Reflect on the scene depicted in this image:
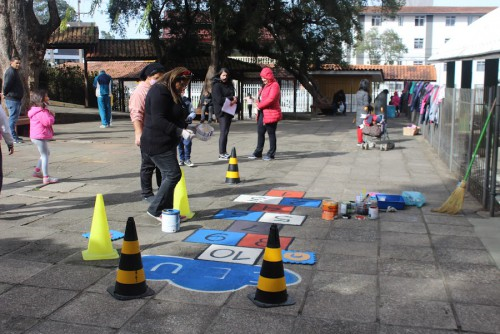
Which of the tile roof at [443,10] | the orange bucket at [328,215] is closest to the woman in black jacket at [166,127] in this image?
the orange bucket at [328,215]

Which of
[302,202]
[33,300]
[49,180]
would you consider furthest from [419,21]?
[33,300]

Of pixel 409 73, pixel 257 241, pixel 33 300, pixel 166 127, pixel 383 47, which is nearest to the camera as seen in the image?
pixel 33 300

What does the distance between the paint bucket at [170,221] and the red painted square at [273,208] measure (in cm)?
144

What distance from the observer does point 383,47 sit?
72750 mm

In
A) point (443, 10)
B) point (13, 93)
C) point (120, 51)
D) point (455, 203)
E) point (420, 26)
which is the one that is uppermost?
point (443, 10)

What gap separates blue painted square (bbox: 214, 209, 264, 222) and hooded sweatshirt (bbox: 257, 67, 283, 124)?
4.21 m

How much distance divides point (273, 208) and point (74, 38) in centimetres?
2055

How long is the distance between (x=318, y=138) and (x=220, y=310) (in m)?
12.9

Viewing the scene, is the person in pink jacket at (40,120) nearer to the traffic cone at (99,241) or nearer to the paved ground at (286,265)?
the paved ground at (286,265)

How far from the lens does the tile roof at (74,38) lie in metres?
24.5

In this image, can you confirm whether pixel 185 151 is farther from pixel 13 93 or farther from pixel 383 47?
pixel 383 47

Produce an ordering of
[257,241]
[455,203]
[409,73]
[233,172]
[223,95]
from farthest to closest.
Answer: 1. [409,73]
2. [223,95]
3. [233,172]
4. [455,203]
5. [257,241]

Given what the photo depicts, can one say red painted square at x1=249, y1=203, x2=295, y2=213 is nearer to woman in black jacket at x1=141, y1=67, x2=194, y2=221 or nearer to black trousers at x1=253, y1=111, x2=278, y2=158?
woman in black jacket at x1=141, y1=67, x2=194, y2=221

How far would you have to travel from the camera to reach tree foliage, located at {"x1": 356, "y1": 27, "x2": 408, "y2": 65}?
72.0 m
